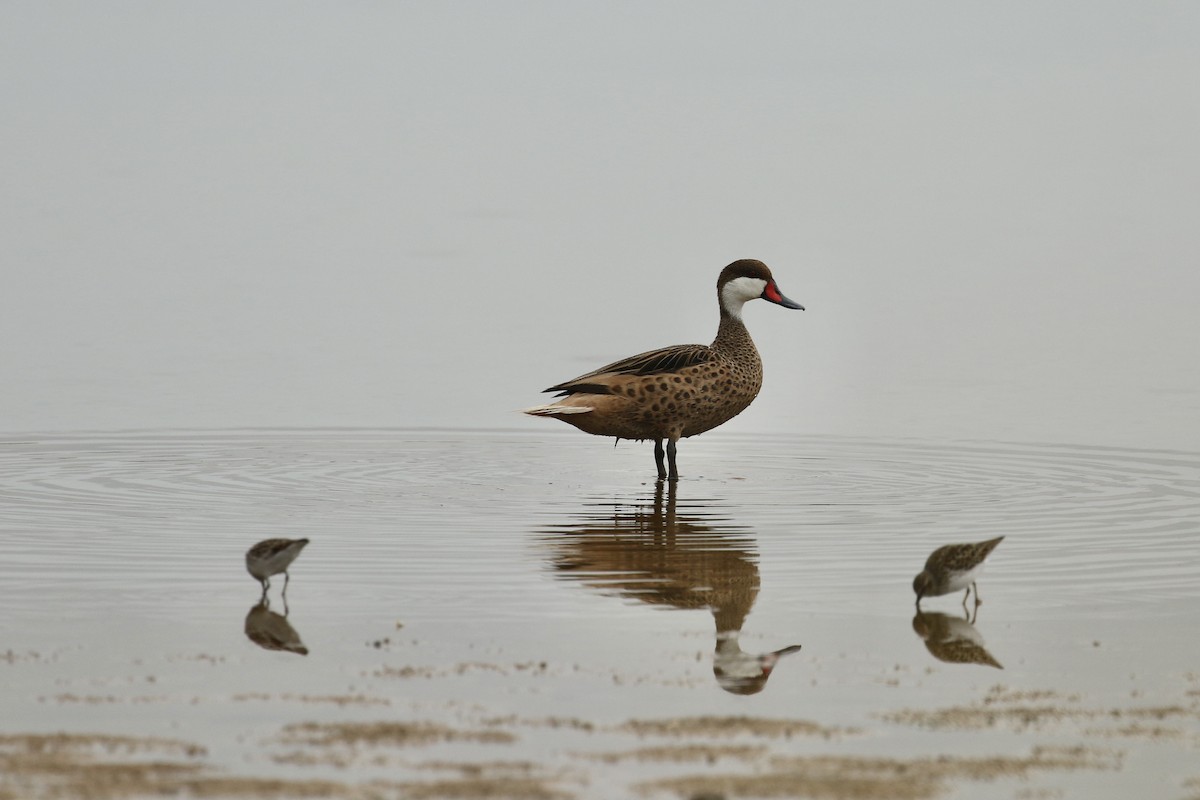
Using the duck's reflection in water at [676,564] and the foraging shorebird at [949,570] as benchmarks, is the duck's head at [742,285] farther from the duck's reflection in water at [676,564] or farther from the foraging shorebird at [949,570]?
the foraging shorebird at [949,570]

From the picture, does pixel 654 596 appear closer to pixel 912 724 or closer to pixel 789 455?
pixel 912 724

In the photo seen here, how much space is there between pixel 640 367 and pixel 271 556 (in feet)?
20.5

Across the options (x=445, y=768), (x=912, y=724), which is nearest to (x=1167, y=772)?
(x=912, y=724)

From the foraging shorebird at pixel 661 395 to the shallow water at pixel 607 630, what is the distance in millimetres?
507

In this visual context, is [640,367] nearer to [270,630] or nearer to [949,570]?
[949,570]

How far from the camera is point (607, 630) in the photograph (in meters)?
8.05

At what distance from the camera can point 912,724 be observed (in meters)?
6.40

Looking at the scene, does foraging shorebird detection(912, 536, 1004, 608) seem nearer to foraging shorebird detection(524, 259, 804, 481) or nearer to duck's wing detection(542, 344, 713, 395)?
foraging shorebird detection(524, 259, 804, 481)

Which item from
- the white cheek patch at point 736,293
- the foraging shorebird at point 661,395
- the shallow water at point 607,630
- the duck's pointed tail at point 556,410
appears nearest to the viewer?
the shallow water at point 607,630

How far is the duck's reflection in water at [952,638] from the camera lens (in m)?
7.58

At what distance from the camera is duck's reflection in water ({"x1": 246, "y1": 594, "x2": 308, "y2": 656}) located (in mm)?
7602

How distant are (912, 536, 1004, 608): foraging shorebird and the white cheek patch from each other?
712 cm

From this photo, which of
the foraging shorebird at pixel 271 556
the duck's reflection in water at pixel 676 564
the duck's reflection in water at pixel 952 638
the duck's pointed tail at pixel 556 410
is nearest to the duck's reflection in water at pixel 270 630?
the foraging shorebird at pixel 271 556

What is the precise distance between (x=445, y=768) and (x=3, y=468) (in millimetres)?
9654
